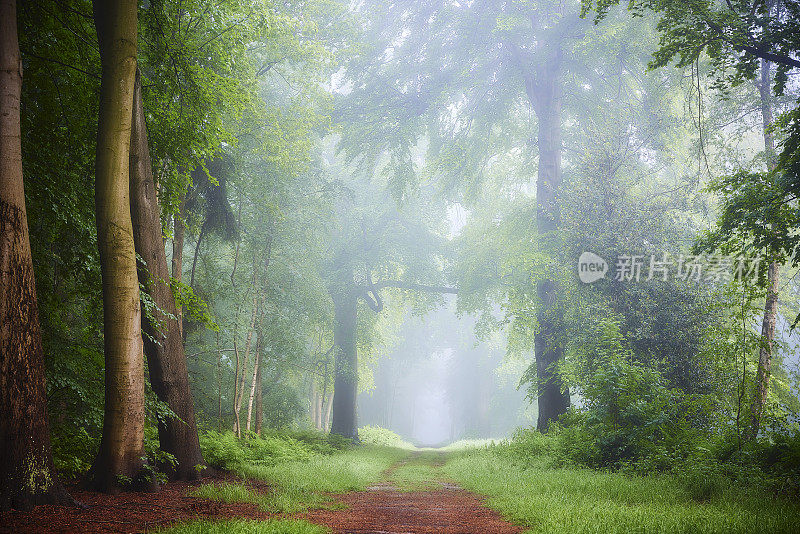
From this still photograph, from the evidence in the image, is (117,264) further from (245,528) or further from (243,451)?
(243,451)

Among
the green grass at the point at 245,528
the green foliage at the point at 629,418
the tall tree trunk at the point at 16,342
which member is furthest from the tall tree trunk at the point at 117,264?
the green foliage at the point at 629,418

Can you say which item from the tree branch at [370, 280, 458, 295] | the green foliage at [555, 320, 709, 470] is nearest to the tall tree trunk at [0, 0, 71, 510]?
the green foliage at [555, 320, 709, 470]

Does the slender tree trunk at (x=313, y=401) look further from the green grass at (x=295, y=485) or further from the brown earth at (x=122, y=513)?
the brown earth at (x=122, y=513)

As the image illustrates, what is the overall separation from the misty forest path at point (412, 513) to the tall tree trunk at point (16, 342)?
2785 millimetres

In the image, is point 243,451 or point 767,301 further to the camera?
point 767,301

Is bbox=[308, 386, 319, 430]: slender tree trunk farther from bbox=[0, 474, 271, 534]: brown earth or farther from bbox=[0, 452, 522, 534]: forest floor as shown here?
bbox=[0, 474, 271, 534]: brown earth

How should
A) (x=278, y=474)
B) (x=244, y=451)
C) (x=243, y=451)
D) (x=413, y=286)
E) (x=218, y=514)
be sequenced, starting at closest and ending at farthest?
1. (x=218, y=514)
2. (x=278, y=474)
3. (x=243, y=451)
4. (x=244, y=451)
5. (x=413, y=286)

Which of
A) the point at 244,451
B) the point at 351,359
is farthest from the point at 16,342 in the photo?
the point at 351,359

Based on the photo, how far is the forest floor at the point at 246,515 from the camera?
3895 mm

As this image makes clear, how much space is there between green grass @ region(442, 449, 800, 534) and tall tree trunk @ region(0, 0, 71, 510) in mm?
4793

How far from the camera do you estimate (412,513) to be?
637 cm

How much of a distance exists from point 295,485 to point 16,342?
492cm

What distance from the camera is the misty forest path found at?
5.12m

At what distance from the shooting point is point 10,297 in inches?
163
